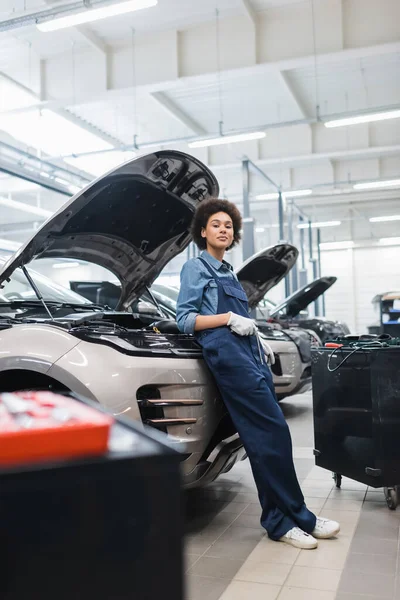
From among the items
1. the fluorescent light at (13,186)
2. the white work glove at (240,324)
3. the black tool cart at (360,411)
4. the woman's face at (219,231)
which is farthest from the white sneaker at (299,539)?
the fluorescent light at (13,186)

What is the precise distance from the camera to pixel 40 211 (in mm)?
16031

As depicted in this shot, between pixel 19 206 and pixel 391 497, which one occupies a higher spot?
pixel 19 206

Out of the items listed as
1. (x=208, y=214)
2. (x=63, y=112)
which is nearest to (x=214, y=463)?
(x=208, y=214)

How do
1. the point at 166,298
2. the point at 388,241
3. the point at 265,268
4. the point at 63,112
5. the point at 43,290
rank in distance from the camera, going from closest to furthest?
the point at 43,290, the point at 265,268, the point at 166,298, the point at 63,112, the point at 388,241

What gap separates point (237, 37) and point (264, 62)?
0.58 meters

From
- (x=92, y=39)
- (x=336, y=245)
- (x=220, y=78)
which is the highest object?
(x=92, y=39)

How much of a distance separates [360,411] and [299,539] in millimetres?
950

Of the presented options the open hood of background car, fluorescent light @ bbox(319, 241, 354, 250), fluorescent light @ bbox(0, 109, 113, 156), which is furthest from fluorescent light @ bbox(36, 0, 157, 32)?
fluorescent light @ bbox(319, 241, 354, 250)

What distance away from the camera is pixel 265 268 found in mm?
5609

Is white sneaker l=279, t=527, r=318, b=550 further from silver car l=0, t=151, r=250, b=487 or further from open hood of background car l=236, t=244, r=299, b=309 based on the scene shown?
open hood of background car l=236, t=244, r=299, b=309

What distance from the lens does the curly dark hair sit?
10.2 feet

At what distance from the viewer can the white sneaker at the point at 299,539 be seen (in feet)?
8.71

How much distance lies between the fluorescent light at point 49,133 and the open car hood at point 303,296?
238 inches

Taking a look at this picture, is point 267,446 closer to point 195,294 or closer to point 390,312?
point 195,294
